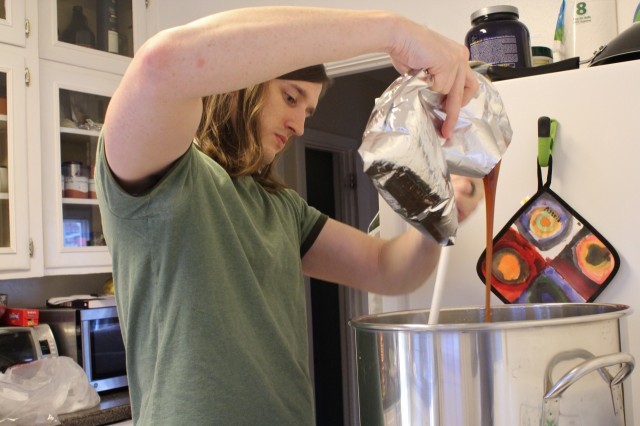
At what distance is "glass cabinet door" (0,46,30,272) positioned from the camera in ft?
7.16

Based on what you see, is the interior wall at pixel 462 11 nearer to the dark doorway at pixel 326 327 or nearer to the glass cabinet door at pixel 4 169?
the glass cabinet door at pixel 4 169

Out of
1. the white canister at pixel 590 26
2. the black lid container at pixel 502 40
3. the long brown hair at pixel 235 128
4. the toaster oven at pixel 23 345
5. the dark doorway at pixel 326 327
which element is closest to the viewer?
the long brown hair at pixel 235 128

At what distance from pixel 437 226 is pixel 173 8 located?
6.93 feet

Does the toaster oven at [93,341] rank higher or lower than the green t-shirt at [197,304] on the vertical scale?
lower

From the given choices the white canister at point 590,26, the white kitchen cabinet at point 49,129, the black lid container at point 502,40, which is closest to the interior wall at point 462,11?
the white canister at point 590,26

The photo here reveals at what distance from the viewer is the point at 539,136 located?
104 centimetres

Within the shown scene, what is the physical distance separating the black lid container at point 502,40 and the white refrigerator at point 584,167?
206 millimetres

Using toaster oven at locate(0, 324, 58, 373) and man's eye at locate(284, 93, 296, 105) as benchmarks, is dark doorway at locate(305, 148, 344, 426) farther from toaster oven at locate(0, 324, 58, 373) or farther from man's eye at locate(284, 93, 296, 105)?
man's eye at locate(284, 93, 296, 105)

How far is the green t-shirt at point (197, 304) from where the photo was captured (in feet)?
2.55

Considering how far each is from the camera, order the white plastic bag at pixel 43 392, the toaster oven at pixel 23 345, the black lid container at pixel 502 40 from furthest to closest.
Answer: the toaster oven at pixel 23 345
the white plastic bag at pixel 43 392
the black lid container at pixel 502 40

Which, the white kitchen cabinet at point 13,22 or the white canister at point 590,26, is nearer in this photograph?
the white canister at point 590,26

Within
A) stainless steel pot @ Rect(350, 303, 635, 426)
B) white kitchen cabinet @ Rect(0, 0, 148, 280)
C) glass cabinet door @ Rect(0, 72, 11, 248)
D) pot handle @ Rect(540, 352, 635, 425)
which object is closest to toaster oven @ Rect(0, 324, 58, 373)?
white kitchen cabinet @ Rect(0, 0, 148, 280)

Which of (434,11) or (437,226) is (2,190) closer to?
(434,11)

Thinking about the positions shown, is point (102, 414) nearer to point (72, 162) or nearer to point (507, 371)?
point (72, 162)
